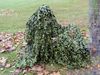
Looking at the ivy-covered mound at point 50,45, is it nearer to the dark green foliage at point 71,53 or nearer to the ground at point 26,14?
the dark green foliage at point 71,53

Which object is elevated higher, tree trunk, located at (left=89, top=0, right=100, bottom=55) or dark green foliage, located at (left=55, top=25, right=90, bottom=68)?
tree trunk, located at (left=89, top=0, right=100, bottom=55)

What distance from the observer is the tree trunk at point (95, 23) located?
434cm

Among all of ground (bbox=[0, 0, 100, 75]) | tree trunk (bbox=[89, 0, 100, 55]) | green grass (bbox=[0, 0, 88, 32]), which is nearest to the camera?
tree trunk (bbox=[89, 0, 100, 55])

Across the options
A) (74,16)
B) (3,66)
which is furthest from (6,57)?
(74,16)

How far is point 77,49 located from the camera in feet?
14.4

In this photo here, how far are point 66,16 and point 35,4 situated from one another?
260 cm

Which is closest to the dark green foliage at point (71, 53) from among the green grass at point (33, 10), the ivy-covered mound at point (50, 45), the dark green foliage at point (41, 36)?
the ivy-covered mound at point (50, 45)

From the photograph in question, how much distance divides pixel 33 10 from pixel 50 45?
17.4ft

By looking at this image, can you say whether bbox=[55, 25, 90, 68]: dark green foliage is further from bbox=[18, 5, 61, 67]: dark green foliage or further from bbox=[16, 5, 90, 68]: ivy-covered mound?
bbox=[18, 5, 61, 67]: dark green foliage

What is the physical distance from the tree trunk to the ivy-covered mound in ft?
0.56

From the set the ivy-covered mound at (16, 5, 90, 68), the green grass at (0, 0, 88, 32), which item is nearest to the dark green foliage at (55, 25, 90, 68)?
the ivy-covered mound at (16, 5, 90, 68)

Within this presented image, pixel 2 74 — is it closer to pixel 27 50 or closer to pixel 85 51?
pixel 27 50

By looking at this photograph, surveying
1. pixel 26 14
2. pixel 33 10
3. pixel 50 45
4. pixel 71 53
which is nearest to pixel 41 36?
pixel 50 45

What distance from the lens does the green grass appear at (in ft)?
25.3
